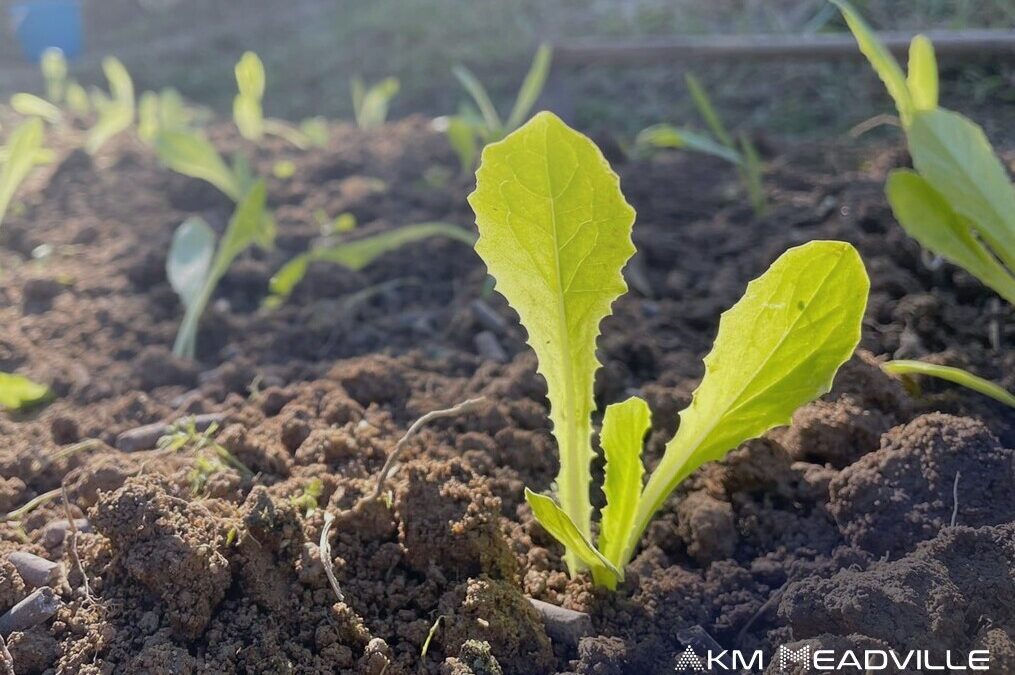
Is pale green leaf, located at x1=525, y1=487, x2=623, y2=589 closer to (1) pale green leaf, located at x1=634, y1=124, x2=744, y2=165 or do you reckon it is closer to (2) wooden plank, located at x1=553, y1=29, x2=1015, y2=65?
(1) pale green leaf, located at x1=634, y1=124, x2=744, y2=165

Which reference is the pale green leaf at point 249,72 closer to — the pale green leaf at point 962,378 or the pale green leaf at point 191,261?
the pale green leaf at point 191,261

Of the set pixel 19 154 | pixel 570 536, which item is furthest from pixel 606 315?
pixel 19 154

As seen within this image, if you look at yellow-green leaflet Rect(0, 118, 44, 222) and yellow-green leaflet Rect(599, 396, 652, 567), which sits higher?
yellow-green leaflet Rect(0, 118, 44, 222)

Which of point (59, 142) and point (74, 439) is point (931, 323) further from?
point (59, 142)

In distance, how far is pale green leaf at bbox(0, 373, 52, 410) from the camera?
144 centimetres

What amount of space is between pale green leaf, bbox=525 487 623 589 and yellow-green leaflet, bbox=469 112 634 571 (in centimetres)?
5

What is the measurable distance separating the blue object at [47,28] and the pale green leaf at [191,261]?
15.2 ft

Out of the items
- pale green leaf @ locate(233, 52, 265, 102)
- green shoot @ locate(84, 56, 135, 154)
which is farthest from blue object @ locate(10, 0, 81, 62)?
pale green leaf @ locate(233, 52, 265, 102)

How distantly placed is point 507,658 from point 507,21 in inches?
→ 174

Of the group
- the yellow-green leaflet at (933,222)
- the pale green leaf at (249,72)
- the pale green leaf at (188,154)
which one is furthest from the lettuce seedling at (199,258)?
the yellow-green leaflet at (933,222)

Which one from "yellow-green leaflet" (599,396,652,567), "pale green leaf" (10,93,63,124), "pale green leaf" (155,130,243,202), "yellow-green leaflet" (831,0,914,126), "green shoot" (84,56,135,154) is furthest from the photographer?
"pale green leaf" (10,93,63,124)

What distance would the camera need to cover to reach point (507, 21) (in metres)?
4.89

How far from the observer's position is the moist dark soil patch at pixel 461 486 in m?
0.97

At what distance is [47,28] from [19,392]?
5110mm
